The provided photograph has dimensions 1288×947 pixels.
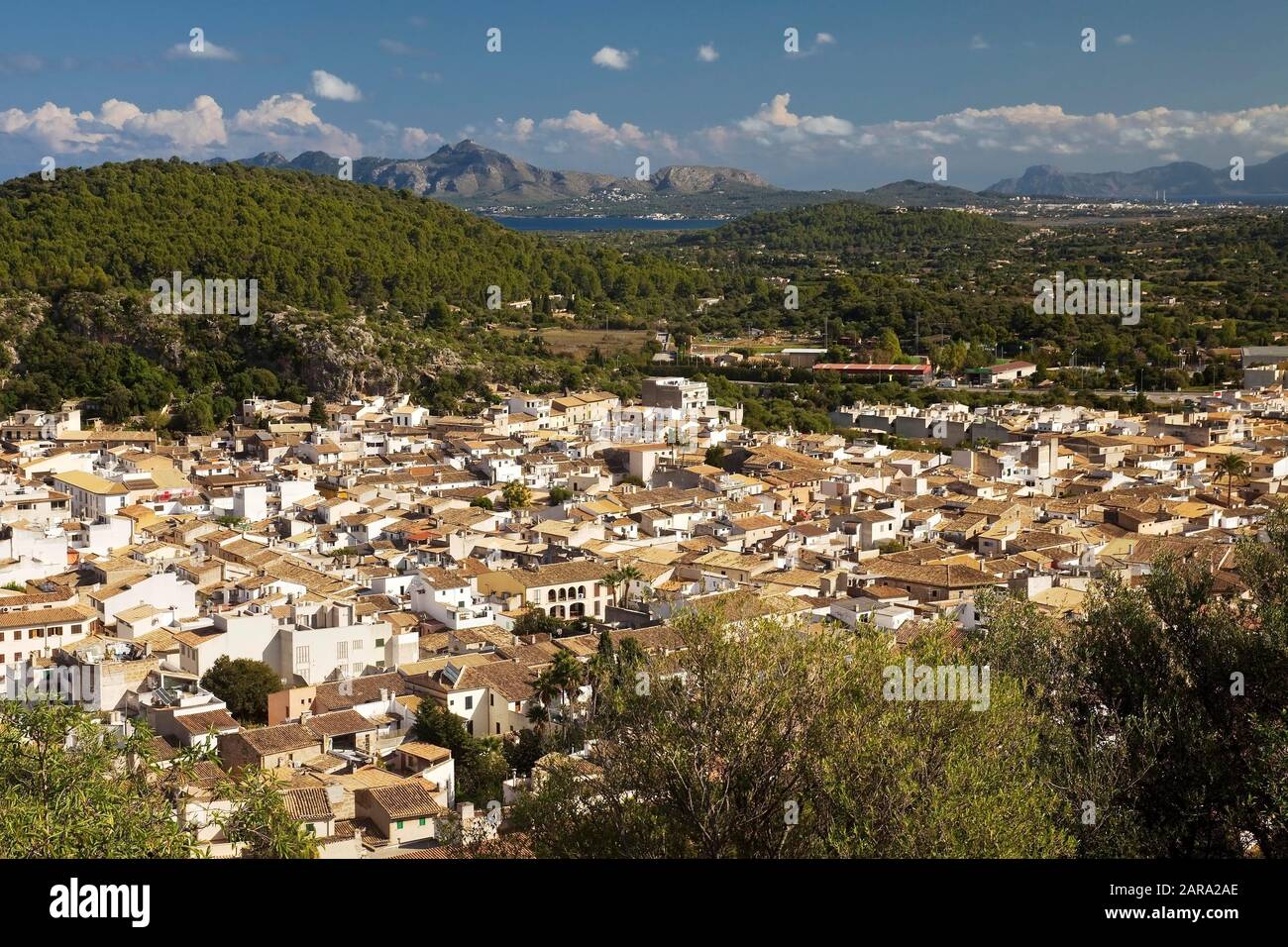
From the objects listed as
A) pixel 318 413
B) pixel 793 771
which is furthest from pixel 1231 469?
pixel 793 771

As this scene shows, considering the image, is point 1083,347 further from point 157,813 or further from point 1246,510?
point 157,813

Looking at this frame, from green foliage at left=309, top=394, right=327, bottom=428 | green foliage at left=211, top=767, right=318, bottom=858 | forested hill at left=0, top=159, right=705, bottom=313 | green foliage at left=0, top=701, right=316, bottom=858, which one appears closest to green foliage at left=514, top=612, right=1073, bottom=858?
green foliage at left=211, top=767, right=318, bottom=858

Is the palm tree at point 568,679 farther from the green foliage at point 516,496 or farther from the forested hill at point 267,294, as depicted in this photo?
the forested hill at point 267,294

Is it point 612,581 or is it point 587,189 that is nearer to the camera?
point 612,581

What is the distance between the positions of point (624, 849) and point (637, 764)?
48 centimetres

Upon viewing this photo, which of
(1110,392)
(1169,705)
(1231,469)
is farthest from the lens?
(1110,392)

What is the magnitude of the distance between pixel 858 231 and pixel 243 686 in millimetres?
79645

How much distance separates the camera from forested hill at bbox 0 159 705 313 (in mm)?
40781

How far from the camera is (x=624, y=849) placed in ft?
18.6

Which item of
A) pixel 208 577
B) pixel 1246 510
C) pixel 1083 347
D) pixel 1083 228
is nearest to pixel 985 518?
pixel 1246 510

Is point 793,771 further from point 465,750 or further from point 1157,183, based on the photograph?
point 1157,183

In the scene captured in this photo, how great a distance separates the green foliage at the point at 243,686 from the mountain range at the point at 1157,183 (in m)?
95.9

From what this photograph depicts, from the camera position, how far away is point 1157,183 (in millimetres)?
127062

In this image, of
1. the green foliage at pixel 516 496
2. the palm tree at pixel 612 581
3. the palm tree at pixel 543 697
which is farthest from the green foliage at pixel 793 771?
the green foliage at pixel 516 496
